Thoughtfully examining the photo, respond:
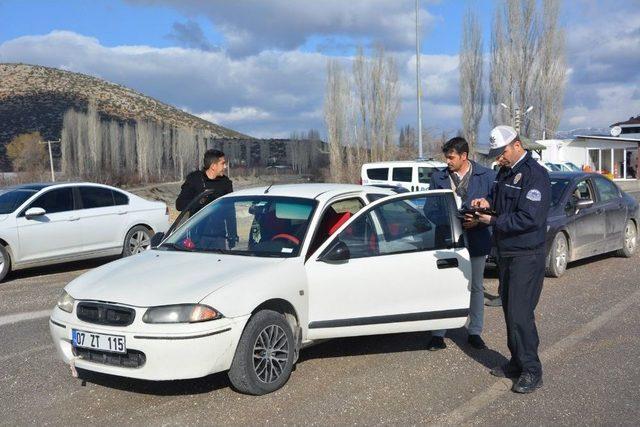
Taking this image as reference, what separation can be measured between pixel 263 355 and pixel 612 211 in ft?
25.9

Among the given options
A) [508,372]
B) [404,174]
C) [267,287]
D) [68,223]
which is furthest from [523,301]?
[404,174]

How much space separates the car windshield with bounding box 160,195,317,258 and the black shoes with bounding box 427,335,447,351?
165cm

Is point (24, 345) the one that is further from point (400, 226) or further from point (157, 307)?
point (400, 226)

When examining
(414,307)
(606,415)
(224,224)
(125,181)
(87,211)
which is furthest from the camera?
(125,181)

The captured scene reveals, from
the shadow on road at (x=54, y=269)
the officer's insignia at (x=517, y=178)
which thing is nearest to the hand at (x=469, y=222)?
the officer's insignia at (x=517, y=178)

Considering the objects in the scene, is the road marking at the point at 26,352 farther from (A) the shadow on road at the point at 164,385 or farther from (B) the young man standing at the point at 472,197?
(B) the young man standing at the point at 472,197

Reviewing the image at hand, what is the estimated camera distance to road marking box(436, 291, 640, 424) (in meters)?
4.51

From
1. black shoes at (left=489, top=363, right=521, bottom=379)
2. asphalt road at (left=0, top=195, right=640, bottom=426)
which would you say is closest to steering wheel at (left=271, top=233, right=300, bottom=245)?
asphalt road at (left=0, top=195, right=640, bottom=426)

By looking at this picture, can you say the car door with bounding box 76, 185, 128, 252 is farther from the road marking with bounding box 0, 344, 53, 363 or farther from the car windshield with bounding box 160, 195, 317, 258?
the car windshield with bounding box 160, 195, 317, 258

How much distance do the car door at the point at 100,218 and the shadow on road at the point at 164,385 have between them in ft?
20.3

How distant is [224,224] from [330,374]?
65.2 inches

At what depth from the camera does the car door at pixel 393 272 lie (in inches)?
208

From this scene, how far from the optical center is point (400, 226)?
586cm

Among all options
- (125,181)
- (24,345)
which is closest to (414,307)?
(24,345)
